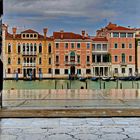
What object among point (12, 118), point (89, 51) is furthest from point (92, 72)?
point (12, 118)

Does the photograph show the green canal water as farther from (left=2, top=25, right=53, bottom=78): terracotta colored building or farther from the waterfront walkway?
the waterfront walkway

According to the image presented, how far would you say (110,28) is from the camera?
29.0m

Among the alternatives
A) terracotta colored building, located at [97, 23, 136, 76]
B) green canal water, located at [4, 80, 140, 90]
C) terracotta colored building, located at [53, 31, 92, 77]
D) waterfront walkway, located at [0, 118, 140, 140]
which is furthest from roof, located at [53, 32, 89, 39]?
waterfront walkway, located at [0, 118, 140, 140]

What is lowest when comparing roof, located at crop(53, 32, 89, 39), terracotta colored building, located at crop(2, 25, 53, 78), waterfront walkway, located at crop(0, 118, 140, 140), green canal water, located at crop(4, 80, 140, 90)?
green canal water, located at crop(4, 80, 140, 90)

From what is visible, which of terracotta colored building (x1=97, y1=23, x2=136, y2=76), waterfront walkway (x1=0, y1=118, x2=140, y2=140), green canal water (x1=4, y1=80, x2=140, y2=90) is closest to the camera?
waterfront walkway (x1=0, y1=118, x2=140, y2=140)

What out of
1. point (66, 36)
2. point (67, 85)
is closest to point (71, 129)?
point (67, 85)

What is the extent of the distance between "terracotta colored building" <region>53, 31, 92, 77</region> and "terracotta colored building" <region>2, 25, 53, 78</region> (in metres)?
0.63

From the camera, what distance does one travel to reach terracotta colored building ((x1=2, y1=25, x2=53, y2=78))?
27344mm

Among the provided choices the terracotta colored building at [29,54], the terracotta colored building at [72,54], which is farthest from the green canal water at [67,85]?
the terracotta colored building at [72,54]

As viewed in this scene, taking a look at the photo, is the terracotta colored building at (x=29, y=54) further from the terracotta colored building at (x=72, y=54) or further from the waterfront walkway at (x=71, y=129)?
the waterfront walkway at (x=71, y=129)

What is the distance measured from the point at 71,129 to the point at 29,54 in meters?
27.0

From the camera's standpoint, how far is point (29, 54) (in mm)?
29359

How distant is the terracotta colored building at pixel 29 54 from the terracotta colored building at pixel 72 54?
626 mm

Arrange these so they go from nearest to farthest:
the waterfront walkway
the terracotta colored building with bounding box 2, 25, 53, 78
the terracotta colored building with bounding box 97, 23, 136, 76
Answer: the waterfront walkway < the terracotta colored building with bounding box 2, 25, 53, 78 < the terracotta colored building with bounding box 97, 23, 136, 76
